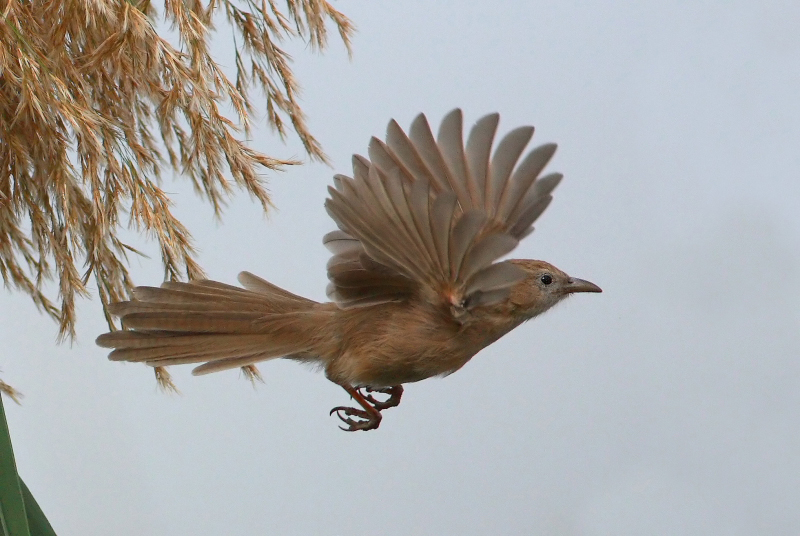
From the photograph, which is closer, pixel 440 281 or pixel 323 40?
pixel 440 281

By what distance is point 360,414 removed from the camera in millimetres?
1216

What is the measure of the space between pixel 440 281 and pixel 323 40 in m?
1.15

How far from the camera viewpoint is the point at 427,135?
3.68ft

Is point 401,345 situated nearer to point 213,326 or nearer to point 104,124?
point 213,326

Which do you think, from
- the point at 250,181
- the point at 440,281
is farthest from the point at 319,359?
the point at 250,181

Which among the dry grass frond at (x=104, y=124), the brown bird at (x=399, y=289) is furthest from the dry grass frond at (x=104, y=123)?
the brown bird at (x=399, y=289)

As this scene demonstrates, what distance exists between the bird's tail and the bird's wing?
138mm

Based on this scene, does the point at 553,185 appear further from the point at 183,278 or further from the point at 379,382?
the point at 183,278

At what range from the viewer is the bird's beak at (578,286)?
1117 mm

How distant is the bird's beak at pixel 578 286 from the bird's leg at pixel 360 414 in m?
0.31

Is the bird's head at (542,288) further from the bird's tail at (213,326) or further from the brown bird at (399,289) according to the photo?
the bird's tail at (213,326)

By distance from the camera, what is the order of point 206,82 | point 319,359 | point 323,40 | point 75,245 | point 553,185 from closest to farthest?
point 553,185 < point 319,359 < point 206,82 < point 75,245 < point 323,40

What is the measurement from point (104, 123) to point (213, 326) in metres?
0.57

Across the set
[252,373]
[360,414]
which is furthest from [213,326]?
[252,373]
